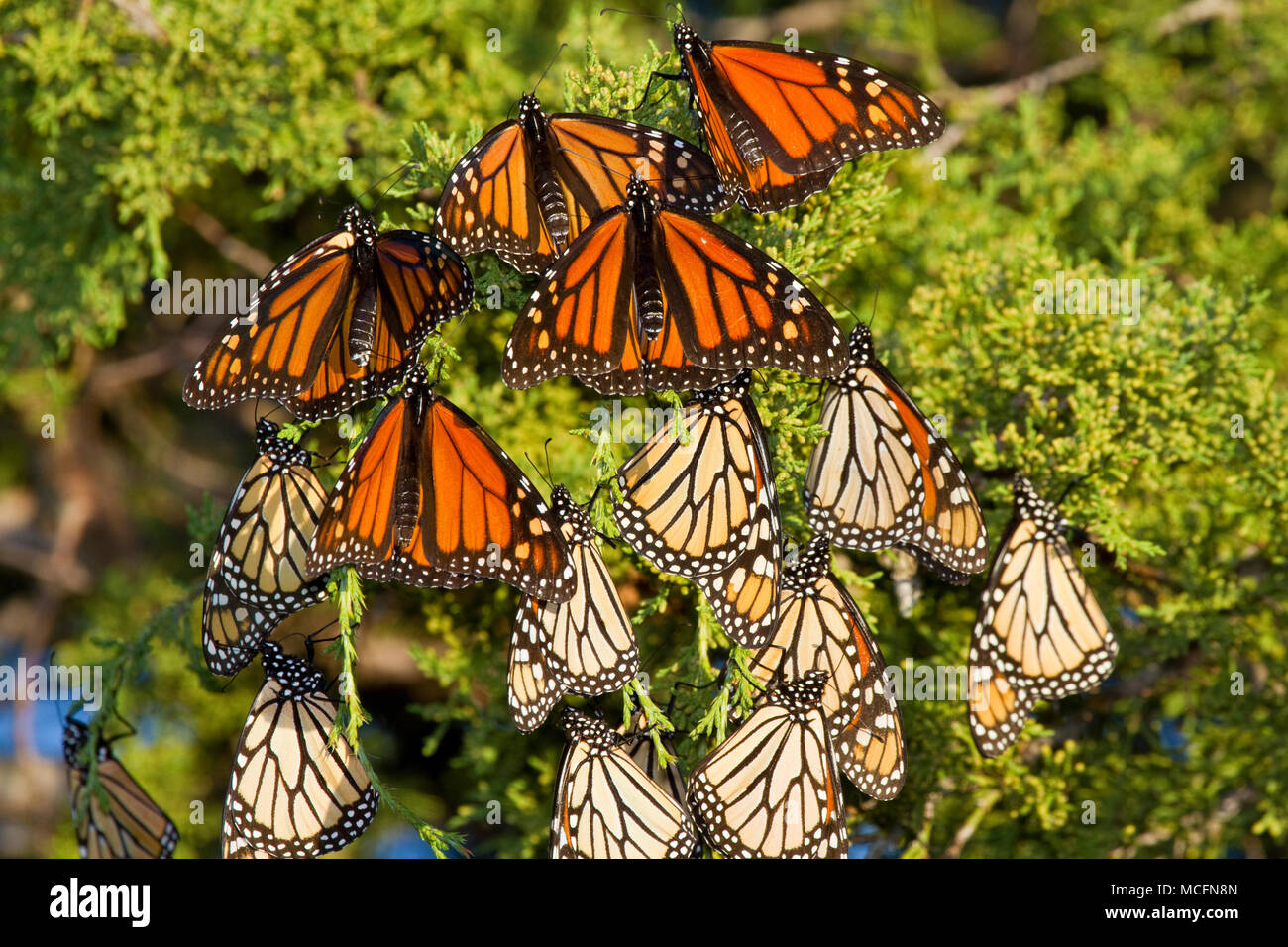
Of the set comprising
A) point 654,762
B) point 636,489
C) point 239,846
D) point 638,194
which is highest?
point 638,194

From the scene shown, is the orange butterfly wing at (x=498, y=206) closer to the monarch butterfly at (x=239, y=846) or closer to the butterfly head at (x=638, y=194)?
the butterfly head at (x=638, y=194)

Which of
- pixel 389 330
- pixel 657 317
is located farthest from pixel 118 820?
pixel 657 317

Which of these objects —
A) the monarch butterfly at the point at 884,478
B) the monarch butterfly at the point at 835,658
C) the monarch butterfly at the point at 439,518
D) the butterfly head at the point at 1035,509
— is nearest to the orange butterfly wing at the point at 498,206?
the monarch butterfly at the point at 439,518

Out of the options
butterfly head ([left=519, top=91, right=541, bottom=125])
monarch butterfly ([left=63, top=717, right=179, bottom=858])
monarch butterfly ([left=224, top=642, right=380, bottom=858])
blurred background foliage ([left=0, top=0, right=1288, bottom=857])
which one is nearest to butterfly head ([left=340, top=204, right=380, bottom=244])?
blurred background foliage ([left=0, top=0, right=1288, bottom=857])

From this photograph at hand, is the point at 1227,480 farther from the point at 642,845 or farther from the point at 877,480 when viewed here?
the point at 642,845

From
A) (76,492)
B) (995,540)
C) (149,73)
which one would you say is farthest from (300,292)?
(76,492)

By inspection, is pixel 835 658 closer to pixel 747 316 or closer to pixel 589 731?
pixel 589 731

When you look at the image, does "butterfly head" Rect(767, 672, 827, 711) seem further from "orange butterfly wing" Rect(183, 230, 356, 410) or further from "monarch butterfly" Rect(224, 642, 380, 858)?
"orange butterfly wing" Rect(183, 230, 356, 410)
